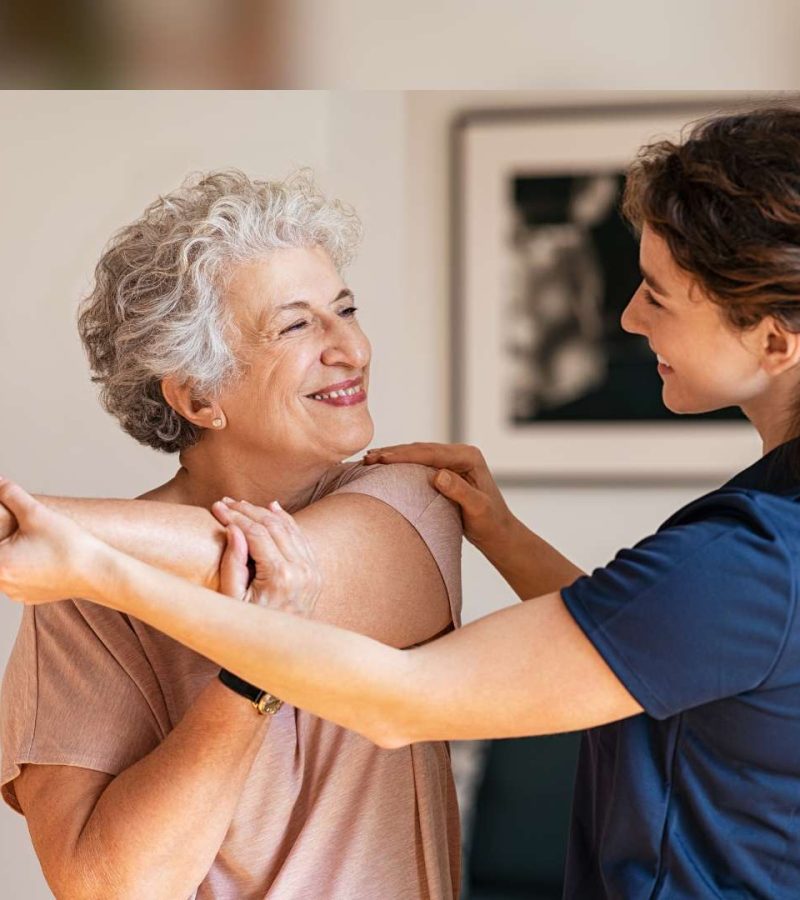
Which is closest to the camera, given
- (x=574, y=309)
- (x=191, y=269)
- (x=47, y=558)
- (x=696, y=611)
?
(x=696, y=611)

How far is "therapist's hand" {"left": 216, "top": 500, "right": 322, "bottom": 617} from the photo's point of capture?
55.4 inches

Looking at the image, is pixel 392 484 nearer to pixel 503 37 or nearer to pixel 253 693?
pixel 253 693

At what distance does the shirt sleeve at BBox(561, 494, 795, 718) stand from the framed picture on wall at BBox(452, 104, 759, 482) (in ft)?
6.62

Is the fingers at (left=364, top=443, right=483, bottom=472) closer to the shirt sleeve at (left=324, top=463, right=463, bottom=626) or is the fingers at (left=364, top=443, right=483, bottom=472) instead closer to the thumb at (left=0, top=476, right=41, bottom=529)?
the shirt sleeve at (left=324, top=463, right=463, bottom=626)

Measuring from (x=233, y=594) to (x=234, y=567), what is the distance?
1.3 inches

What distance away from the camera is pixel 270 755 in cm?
160

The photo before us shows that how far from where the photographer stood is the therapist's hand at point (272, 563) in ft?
4.61

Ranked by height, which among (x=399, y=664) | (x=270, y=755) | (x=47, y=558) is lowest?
(x=270, y=755)

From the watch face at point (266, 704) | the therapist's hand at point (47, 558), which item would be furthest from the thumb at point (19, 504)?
the watch face at point (266, 704)

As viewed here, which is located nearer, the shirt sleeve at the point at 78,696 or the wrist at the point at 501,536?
the shirt sleeve at the point at 78,696

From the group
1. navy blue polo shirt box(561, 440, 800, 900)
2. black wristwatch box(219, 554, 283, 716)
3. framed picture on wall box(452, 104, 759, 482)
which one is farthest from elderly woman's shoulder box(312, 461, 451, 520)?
framed picture on wall box(452, 104, 759, 482)

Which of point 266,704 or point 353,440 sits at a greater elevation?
point 353,440

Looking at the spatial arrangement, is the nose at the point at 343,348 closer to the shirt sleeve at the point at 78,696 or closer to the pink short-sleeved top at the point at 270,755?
the pink short-sleeved top at the point at 270,755

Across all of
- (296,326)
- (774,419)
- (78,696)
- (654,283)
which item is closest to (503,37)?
(296,326)
